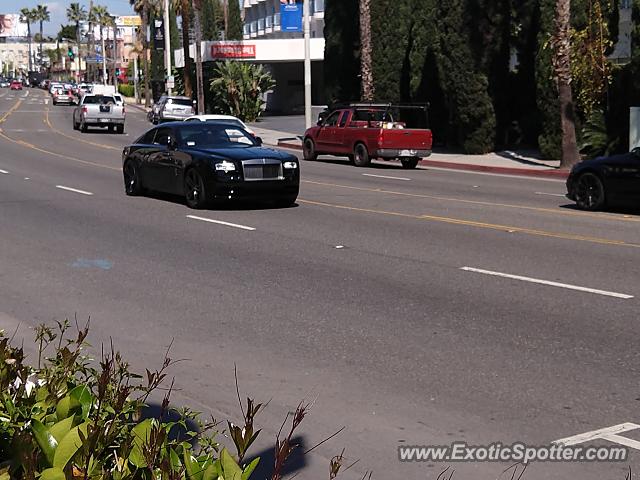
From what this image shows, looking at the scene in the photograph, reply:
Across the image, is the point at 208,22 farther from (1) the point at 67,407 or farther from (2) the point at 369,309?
(1) the point at 67,407

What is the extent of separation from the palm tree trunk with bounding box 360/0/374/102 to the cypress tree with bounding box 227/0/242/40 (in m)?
51.2

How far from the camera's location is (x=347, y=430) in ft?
19.8

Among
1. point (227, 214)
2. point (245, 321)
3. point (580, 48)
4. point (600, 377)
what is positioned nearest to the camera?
point (600, 377)

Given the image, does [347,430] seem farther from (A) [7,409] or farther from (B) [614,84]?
(B) [614,84]

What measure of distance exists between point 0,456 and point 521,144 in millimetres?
34172

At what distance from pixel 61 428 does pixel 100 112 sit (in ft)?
154

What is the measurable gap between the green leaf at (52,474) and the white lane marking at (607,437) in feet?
10.6

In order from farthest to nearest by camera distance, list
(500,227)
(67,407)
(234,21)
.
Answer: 1. (234,21)
2. (500,227)
3. (67,407)

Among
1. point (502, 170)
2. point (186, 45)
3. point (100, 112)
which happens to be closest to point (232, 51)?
point (186, 45)

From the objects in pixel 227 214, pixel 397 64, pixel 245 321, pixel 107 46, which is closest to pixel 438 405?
pixel 245 321

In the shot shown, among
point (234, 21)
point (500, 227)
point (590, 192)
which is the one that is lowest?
point (500, 227)

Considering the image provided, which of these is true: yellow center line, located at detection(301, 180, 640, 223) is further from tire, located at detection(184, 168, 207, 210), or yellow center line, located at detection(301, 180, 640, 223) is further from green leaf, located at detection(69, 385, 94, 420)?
green leaf, located at detection(69, 385, 94, 420)

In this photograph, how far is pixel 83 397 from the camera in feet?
13.3

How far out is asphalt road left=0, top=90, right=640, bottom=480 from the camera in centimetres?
627
